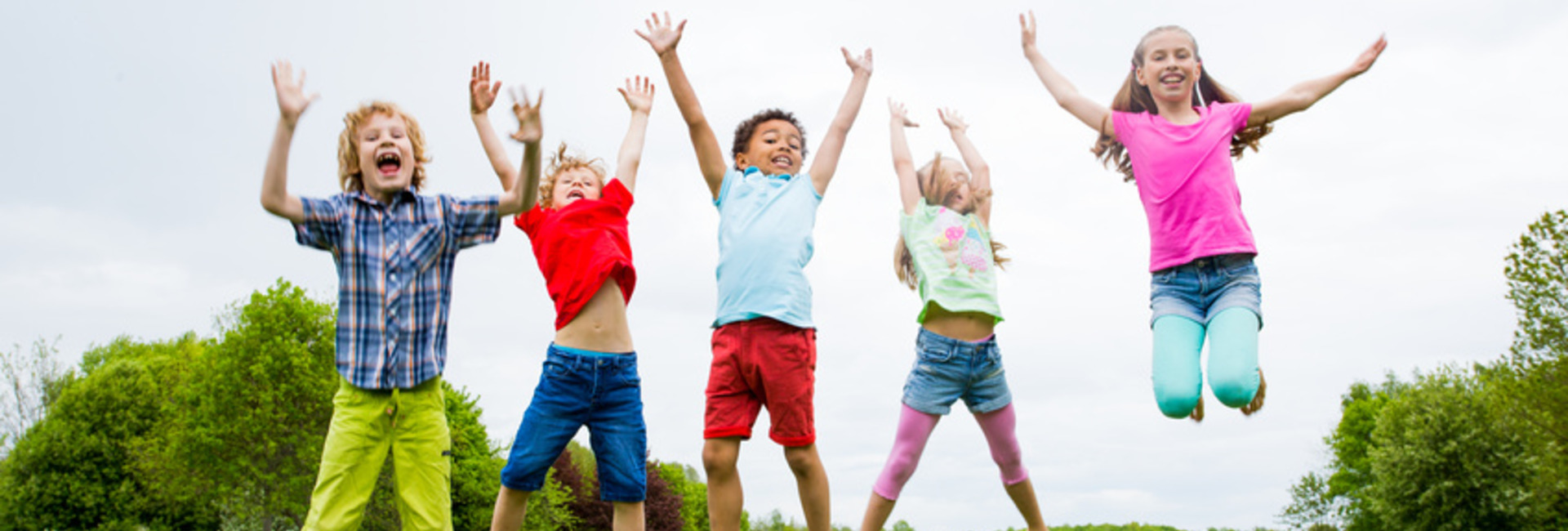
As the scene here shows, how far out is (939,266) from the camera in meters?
7.54

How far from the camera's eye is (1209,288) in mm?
6262

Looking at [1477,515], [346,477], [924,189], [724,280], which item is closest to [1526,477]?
[1477,515]

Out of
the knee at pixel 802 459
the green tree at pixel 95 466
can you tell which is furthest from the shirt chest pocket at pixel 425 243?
the green tree at pixel 95 466

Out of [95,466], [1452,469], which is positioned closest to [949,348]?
[1452,469]

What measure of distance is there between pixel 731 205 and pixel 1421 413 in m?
36.6

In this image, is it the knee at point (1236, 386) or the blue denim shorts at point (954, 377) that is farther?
the blue denim shorts at point (954, 377)

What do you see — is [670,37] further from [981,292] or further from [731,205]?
[981,292]

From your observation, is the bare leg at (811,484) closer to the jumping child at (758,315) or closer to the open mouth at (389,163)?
the jumping child at (758,315)

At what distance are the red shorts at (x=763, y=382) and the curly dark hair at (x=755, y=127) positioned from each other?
1.58 metres

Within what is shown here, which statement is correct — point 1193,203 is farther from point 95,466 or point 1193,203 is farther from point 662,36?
Result: point 95,466

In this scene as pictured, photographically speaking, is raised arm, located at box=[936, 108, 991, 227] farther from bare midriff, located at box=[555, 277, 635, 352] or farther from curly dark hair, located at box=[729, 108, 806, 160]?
bare midriff, located at box=[555, 277, 635, 352]

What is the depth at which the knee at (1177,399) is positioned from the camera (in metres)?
6.14

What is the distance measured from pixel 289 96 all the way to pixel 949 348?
14.0 feet

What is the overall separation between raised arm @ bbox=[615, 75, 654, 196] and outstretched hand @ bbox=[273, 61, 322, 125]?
6.62 feet
